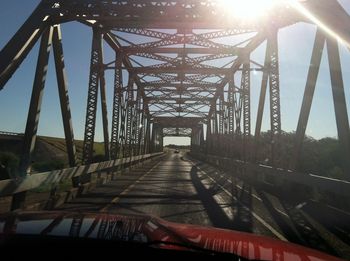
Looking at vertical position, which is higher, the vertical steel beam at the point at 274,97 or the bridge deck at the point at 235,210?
the vertical steel beam at the point at 274,97

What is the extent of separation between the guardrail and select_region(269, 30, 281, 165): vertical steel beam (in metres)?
0.90

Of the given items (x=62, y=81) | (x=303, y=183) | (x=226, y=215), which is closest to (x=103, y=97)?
(x=62, y=81)

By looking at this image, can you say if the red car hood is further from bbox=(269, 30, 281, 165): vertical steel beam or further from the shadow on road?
bbox=(269, 30, 281, 165): vertical steel beam

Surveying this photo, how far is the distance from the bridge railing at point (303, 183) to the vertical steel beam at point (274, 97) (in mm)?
1011

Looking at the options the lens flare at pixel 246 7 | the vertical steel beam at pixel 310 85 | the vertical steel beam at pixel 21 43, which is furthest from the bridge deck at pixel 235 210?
the lens flare at pixel 246 7

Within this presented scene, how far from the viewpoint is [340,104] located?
12.0 meters

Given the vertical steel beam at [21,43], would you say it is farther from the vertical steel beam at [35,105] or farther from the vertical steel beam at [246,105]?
the vertical steel beam at [246,105]

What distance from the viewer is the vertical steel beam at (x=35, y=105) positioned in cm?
1321

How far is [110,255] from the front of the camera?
9.71 feet

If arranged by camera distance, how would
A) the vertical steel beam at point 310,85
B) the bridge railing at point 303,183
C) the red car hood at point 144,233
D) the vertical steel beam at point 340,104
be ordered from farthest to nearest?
the vertical steel beam at point 310,85
the vertical steel beam at point 340,104
the bridge railing at point 303,183
the red car hood at point 144,233

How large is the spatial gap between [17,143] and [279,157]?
1238 inches

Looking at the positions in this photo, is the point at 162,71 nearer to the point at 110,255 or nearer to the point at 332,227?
the point at 332,227

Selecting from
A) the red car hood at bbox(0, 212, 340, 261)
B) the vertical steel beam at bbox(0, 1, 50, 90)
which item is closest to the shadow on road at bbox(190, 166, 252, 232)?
the red car hood at bbox(0, 212, 340, 261)

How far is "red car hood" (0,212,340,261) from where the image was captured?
3.31 meters
